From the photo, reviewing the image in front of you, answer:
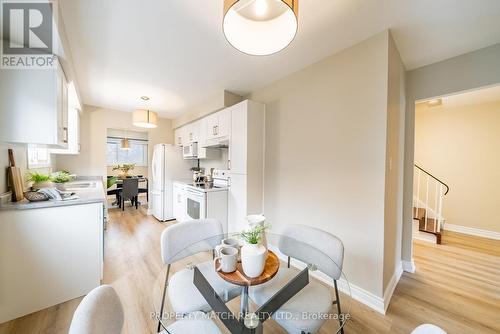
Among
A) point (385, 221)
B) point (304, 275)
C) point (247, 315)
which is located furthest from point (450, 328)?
point (247, 315)

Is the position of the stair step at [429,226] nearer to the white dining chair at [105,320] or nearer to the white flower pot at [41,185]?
the white dining chair at [105,320]

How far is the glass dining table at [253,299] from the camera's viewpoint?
3.26 ft

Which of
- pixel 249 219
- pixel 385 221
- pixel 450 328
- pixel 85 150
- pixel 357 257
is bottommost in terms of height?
pixel 450 328

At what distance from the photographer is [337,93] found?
203 centimetres

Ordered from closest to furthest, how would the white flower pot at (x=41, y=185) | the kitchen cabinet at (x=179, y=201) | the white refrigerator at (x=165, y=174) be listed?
1. the white flower pot at (x=41, y=185)
2. the kitchen cabinet at (x=179, y=201)
3. the white refrigerator at (x=165, y=174)

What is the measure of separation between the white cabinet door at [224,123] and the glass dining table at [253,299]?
7.03 ft

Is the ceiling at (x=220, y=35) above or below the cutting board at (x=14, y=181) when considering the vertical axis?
above

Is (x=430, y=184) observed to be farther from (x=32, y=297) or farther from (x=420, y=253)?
Answer: (x=32, y=297)

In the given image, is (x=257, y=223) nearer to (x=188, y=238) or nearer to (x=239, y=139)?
(x=188, y=238)

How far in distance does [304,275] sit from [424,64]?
8.84 ft

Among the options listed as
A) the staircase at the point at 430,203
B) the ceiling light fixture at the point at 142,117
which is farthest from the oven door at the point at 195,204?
the staircase at the point at 430,203

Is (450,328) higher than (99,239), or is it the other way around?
(99,239)

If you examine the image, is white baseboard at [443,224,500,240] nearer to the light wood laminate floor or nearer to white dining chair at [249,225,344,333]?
the light wood laminate floor

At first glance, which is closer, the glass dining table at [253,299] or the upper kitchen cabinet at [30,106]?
the glass dining table at [253,299]
